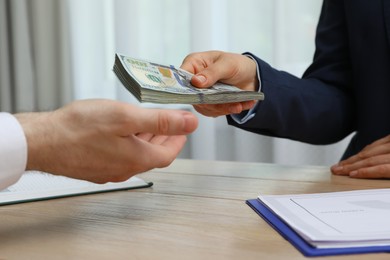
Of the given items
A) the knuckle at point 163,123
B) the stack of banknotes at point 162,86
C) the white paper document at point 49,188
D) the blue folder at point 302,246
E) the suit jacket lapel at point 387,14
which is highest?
the suit jacket lapel at point 387,14

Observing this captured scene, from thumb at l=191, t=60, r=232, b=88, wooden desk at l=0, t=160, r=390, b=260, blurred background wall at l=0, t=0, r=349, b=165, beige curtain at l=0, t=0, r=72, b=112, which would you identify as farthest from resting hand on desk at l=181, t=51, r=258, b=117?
beige curtain at l=0, t=0, r=72, b=112

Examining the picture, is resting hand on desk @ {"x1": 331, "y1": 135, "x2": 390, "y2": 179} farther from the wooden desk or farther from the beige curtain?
the beige curtain

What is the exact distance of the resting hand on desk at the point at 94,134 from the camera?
1.84 ft

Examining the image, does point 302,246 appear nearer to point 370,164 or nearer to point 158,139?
point 158,139

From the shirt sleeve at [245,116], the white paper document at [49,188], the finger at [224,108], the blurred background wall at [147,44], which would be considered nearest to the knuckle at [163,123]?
the white paper document at [49,188]

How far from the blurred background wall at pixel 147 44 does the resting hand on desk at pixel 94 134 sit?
48.0 inches

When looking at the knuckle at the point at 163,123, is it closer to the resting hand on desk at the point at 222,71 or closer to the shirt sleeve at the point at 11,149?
the shirt sleeve at the point at 11,149

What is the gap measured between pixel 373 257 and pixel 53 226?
366 mm

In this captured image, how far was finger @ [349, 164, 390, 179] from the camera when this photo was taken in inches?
34.3

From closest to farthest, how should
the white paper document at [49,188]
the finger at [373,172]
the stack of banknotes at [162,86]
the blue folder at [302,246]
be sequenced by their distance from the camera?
the blue folder at [302,246]
the stack of banknotes at [162,86]
the white paper document at [49,188]
the finger at [373,172]

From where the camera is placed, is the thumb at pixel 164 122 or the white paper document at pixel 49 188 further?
the white paper document at pixel 49 188

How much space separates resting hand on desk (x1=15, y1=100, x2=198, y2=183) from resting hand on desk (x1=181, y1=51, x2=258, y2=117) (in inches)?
11.4

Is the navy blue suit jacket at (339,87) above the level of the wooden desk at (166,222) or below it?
above

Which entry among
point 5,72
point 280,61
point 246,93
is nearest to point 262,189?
point 246,93
